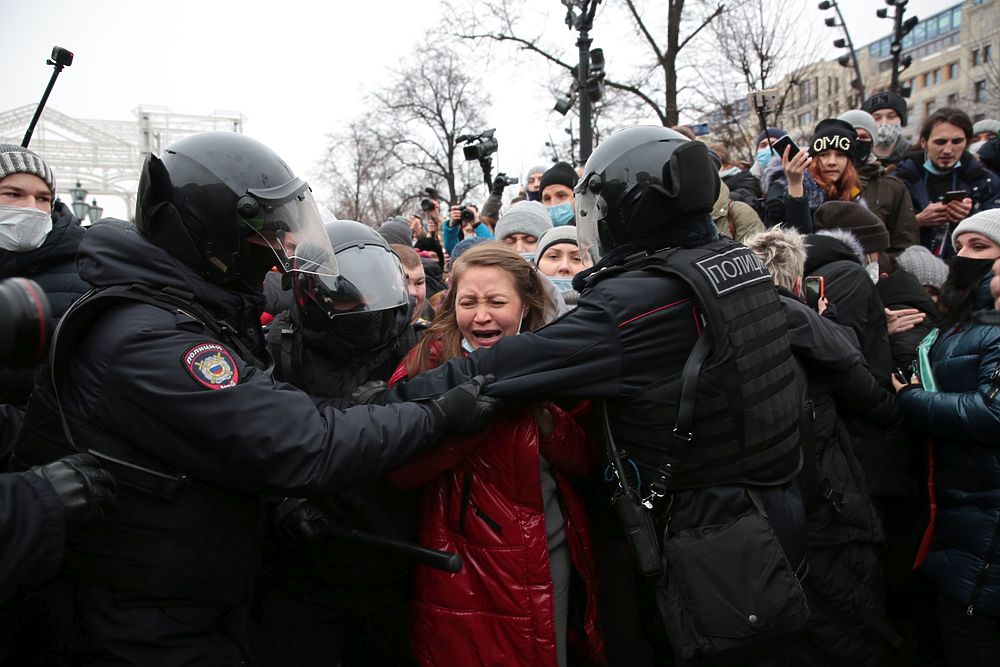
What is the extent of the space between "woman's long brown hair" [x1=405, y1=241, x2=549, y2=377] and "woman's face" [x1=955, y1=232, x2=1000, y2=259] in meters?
2.03

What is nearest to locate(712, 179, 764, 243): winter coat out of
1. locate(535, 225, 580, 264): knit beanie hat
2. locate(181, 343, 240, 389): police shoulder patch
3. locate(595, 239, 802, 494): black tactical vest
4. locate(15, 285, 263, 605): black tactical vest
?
locate(535, 225, 580, 264): knit beanie hat

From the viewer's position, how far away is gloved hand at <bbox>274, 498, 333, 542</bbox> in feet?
7.07

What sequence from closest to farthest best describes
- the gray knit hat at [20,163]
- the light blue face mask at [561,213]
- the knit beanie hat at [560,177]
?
1. the gray knit hat at [20,163]
2. the light blue face mask at [561,213]
3. the knit beanie hat at [560,177]

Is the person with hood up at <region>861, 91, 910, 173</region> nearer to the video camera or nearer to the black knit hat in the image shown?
the black knit hat

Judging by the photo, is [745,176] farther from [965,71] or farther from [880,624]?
[965,71]

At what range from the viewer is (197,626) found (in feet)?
5.97

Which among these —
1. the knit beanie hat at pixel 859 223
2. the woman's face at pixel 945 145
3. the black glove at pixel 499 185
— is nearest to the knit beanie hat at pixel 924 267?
the knit beanie hat at pixel 859 223

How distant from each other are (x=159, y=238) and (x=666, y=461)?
1642 millimetres

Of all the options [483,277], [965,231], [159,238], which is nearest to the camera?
[159,238]

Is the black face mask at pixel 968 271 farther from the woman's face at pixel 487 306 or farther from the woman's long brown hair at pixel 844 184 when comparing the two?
the woman's face at pixel 487 306

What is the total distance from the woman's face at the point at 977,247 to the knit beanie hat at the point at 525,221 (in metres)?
2.36

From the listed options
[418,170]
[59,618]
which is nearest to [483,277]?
Answer: [59,618]

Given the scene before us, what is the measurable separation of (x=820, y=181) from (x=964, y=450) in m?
2.10

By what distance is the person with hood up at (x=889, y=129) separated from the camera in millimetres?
5965
